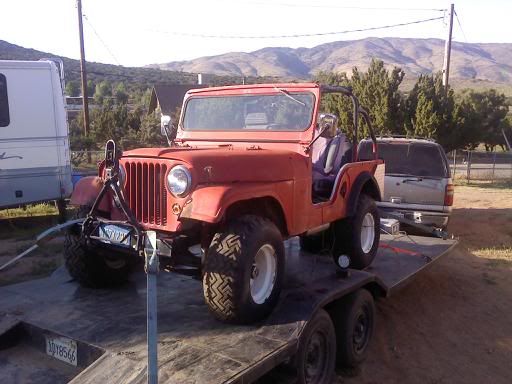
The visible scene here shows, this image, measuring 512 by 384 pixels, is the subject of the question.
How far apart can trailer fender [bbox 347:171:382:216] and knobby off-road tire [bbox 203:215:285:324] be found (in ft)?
5.06

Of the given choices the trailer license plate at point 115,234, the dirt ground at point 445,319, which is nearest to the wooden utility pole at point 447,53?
the dirt ground at point 445,319

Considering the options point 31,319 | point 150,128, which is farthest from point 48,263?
point 150,128

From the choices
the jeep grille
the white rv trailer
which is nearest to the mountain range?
the white rv trailer

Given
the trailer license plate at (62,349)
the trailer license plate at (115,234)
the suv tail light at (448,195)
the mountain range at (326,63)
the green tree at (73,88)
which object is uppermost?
the mountain range at (326,63)

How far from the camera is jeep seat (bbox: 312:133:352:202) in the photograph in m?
5.23

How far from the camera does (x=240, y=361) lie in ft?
10.3

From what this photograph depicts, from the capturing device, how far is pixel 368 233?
18.9 ft

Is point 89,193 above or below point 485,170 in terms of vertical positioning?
above

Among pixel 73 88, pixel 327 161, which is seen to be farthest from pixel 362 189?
pixel 73 88

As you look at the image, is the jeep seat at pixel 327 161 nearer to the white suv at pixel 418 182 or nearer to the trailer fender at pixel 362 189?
the trailer fender at pixel 362 189

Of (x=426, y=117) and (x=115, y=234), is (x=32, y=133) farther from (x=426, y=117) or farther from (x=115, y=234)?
(x=426, y=117)

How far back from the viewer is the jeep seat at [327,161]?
5.23 meters

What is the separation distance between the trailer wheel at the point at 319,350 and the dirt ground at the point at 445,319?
0.37 meters

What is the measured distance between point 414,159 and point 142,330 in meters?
6.53
